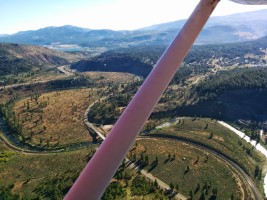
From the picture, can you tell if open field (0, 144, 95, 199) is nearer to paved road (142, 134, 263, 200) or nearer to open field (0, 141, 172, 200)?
open field (0, 141, 172, 200)

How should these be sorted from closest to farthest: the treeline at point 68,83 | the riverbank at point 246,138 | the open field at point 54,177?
Answer: the open field at point 54,177 → the riverbank at point 246,138 → the treeline at point 68,83

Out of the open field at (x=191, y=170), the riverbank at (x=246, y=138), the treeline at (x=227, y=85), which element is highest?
the treeline at (x=227, y=85)

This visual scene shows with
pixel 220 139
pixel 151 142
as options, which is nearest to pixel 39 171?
pixel 151 142

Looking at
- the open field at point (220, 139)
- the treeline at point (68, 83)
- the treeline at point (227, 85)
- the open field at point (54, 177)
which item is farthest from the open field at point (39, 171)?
the treeline at point (68, 83)

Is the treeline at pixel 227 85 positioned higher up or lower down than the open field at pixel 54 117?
higher up

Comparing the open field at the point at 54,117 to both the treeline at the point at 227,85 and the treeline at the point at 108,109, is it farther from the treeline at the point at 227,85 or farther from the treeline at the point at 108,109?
the treeline at the point at 227,85

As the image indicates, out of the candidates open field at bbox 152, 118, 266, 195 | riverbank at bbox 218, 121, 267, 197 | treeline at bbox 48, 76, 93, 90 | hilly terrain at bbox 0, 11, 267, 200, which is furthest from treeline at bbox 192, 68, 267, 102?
treeline at bbox 48, 76, 93, 90

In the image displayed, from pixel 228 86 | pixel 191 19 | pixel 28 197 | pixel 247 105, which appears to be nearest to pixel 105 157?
pixel 191 19
